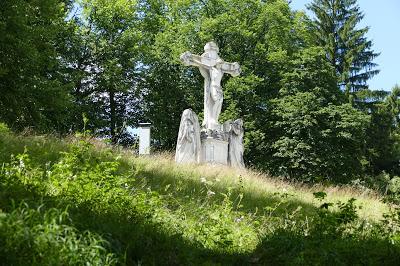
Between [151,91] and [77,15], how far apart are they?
6.60 m

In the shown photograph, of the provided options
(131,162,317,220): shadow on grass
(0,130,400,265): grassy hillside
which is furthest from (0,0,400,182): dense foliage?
(0,130,400,265): grassy hillside

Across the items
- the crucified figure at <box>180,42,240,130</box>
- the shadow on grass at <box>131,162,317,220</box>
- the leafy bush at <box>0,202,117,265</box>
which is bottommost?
the shadow on grass at <box>131,162,317,220</box>

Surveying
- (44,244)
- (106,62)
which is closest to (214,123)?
(44,244)

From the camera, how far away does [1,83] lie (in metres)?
17.4

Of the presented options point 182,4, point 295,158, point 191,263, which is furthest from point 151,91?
point 191,263

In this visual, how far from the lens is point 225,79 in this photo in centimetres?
2858

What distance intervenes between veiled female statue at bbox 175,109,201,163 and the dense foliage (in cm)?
896

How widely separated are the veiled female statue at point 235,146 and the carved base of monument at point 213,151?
1.10 feet

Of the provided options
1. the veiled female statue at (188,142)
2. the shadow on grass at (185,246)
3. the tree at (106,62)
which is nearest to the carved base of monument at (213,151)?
the veiled female statue at (188,142)

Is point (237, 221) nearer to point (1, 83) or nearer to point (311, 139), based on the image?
point (1, 83)

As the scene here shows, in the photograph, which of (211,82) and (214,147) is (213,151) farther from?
(211,82)

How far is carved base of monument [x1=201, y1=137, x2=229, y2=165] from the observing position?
49.9ft

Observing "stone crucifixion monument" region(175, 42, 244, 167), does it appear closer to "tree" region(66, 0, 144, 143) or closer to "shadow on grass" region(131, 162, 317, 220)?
"shadow on grass" region(131, 162, 317, 220)

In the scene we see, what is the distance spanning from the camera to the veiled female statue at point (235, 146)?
15867 mm
